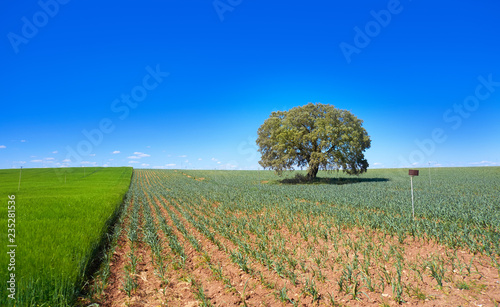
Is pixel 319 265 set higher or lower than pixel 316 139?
lower

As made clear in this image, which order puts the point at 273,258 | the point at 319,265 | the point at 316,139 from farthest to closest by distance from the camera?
1. the point at 316,139
2. the point at 273,258
3. the point at 319,265

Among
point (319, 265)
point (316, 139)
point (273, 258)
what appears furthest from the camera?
point (316, 139)

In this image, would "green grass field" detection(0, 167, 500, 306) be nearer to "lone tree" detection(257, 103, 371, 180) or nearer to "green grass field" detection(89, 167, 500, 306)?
"green grass field" detection(89, 167, 500, 306)

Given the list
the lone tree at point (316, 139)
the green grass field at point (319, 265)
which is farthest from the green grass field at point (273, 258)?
the lone tree at point (316, 139)

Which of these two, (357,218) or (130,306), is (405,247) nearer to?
(357,218)

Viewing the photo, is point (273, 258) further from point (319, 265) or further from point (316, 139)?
point (316, 139)

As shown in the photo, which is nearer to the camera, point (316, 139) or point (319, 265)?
point (319, 265)

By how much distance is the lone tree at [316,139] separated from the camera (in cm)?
3038

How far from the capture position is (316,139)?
105 feet

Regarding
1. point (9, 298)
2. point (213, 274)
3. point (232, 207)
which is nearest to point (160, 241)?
point (213, 274)

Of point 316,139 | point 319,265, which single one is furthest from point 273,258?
point 316,139

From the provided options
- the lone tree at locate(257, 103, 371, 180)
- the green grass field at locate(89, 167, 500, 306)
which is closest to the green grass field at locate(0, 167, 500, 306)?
the green grass field at locate(89, 167, 500, 306)

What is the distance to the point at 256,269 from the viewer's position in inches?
241

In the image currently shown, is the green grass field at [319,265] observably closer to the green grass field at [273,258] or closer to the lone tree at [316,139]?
the green grass field at [273,258]
